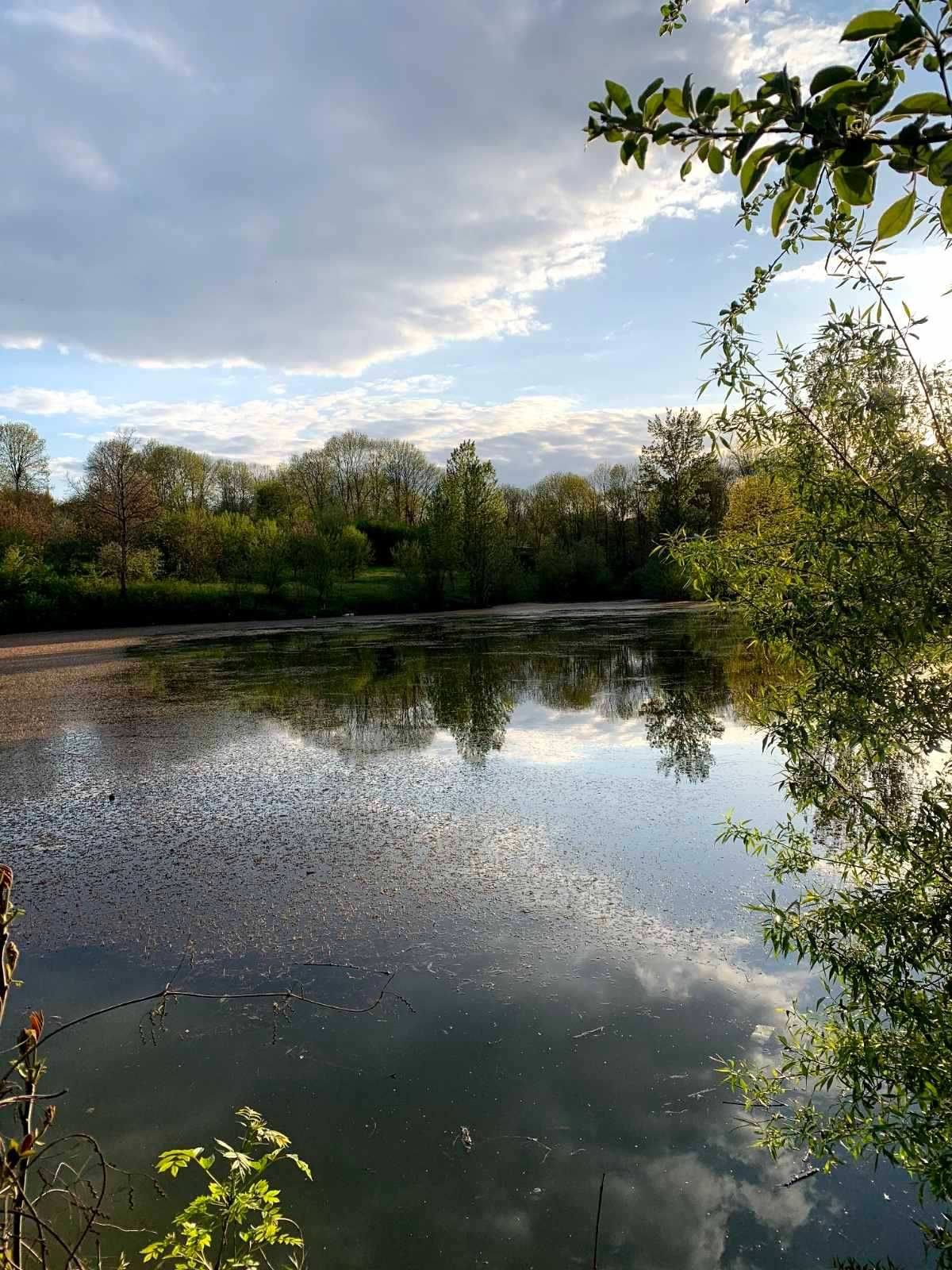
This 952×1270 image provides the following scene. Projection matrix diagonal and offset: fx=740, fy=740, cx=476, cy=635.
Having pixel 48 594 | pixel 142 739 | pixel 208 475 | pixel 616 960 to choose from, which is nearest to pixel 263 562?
pixel 48 594

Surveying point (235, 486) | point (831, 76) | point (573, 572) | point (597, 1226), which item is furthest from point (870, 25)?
point (235, 486)

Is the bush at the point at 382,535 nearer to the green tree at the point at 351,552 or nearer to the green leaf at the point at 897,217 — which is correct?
the green tree at the point at 351,552

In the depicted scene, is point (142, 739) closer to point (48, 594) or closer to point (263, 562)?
point (48, 594)

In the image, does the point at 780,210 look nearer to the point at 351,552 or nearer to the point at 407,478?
the point at 351,552

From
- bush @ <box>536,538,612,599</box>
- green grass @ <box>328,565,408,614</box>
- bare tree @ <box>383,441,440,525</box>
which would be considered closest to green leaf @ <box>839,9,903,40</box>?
green grass @ <box>328,565,408,614</box>

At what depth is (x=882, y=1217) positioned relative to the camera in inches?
114

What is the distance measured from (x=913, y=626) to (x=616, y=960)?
10.8 feet

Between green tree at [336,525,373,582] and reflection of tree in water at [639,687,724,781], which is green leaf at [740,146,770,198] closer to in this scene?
reflection of tree in water at [639,687,724,781]

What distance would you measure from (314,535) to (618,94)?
44.4 m

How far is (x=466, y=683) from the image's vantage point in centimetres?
1688

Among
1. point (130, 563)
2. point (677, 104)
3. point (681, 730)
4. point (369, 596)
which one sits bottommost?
point (681, 730)

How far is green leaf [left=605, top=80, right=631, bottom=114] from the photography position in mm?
1250

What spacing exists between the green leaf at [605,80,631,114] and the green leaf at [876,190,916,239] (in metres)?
0.48

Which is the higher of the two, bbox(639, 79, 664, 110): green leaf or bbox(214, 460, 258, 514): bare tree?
bbox(214, 460, 258, 514): bare tree
